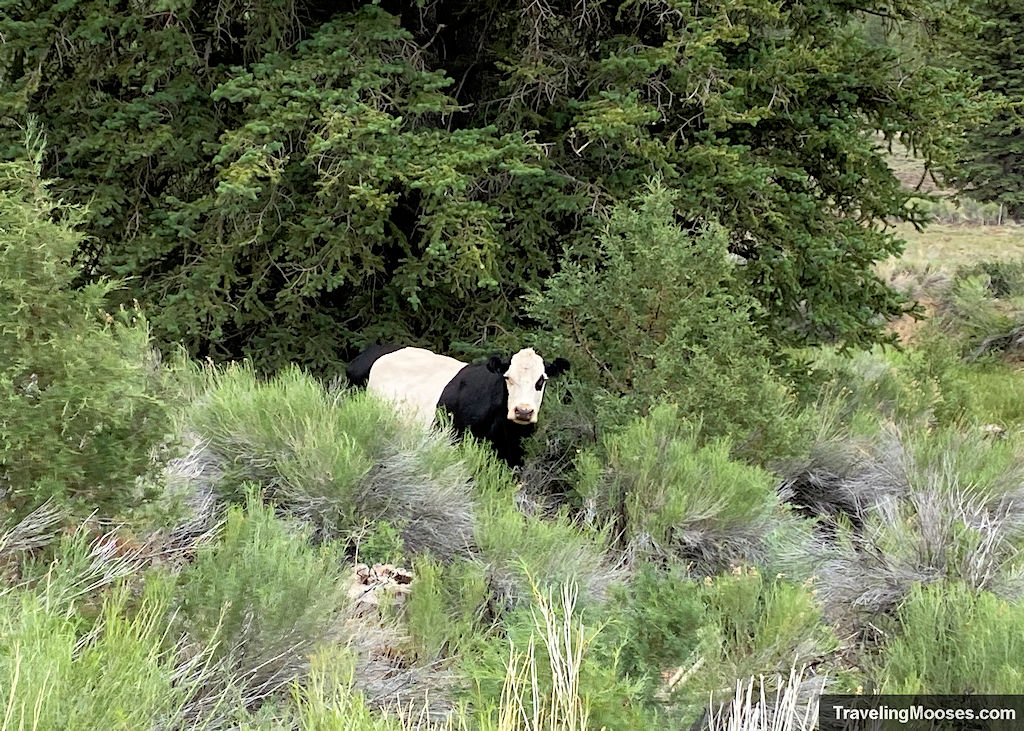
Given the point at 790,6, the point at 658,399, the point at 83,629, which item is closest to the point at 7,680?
the point at 83,629

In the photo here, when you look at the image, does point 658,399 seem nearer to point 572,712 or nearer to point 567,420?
point 567,420

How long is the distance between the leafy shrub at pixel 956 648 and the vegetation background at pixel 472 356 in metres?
0.02

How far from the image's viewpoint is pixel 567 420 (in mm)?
7121

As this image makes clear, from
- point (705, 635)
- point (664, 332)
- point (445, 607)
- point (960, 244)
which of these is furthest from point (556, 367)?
point (960, 244)

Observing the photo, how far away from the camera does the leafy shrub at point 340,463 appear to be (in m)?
4.90

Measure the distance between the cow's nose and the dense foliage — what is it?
4.13 feet

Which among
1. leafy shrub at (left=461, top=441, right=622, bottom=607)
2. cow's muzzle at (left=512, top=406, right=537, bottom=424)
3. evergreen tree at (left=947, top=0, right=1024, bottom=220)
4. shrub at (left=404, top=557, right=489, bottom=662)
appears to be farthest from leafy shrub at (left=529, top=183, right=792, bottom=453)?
evergreen tree at (left=947, top=0, right=1024, bottom=220)

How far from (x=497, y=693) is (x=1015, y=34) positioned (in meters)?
31.8

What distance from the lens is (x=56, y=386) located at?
362 cm

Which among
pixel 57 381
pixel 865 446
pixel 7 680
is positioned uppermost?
pixel 57 381

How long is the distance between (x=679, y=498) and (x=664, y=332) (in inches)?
72.3

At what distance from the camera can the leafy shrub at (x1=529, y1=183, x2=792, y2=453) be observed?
634 cm

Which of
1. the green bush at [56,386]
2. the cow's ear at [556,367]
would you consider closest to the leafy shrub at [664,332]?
the cow's ear at [556,367]

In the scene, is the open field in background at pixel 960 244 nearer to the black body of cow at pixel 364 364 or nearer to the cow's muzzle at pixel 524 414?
the black body of cow at pixel 364 364
